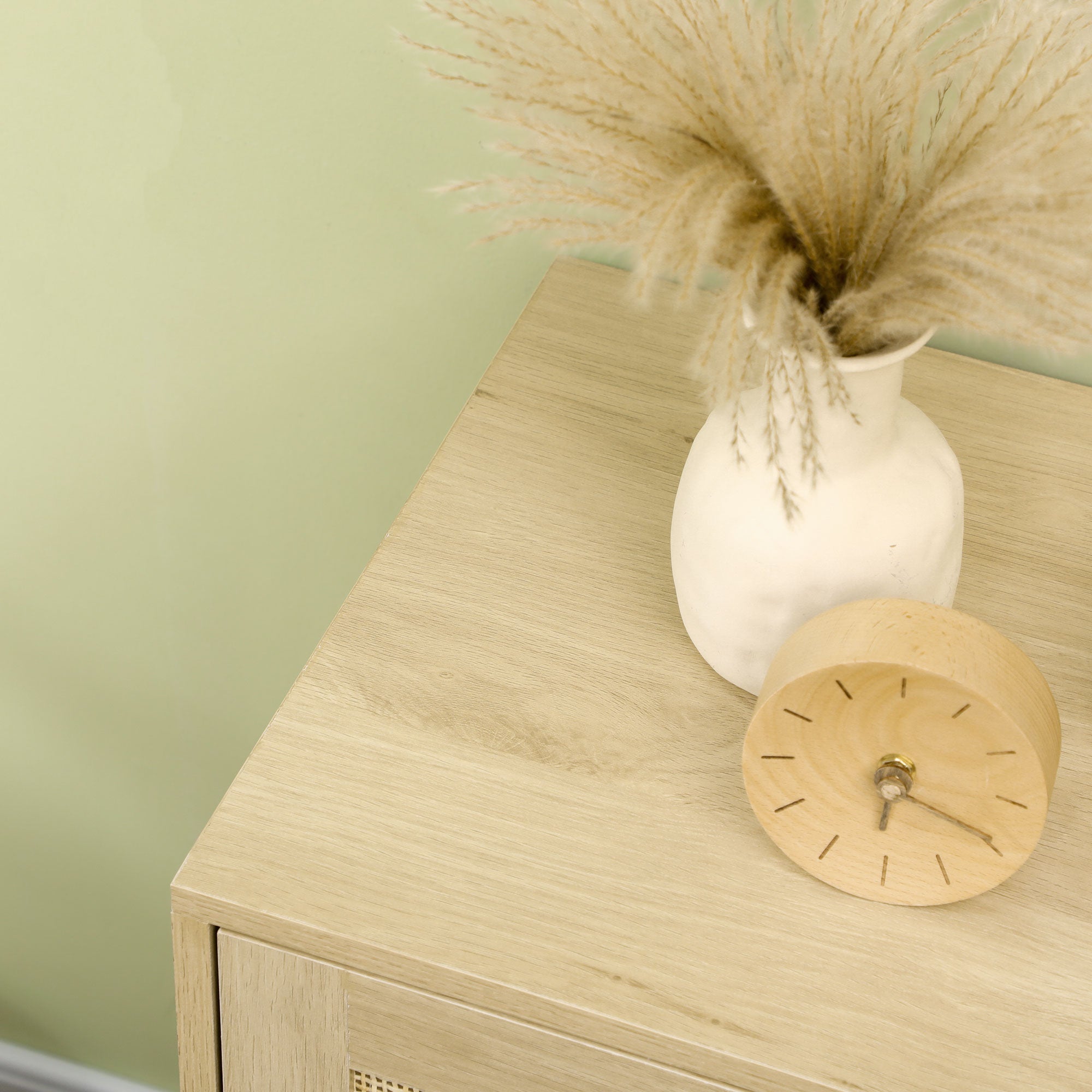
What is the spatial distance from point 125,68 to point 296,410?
321 mm

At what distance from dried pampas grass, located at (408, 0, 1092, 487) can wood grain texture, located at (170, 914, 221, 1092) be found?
0.37m

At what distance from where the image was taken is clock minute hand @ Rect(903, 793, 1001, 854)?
56cm

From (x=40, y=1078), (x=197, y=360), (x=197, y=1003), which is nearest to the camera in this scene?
(x=197, y=1003)

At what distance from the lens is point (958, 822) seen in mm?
565

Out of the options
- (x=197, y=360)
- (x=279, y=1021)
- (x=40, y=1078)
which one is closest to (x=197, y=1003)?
(x=279, y=1021)

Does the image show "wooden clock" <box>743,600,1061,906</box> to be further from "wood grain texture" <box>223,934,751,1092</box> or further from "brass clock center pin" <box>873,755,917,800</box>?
"wood grain texture" <box>223,934,751,1092</box>

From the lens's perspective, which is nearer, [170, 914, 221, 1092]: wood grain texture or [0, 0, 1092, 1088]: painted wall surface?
[170, 914, 221, 1092]: wood grain texture

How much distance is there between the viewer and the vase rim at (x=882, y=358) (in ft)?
1.84

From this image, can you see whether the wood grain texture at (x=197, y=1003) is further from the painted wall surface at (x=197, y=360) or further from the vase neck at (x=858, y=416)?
the painted wall surface at (x=197, y=360)

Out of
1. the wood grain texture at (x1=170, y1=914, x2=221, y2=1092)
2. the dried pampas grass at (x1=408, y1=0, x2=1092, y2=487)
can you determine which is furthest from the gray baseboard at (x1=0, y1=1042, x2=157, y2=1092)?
the dried pampas grass at (x1=408, y1=0, x2=1092, y2=487)

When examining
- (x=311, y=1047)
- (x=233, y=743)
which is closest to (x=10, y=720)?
(x=233, y=743)

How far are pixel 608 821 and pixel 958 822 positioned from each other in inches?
6.7

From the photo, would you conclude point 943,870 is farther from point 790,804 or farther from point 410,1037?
point 410,1037

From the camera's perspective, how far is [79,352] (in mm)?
1113
